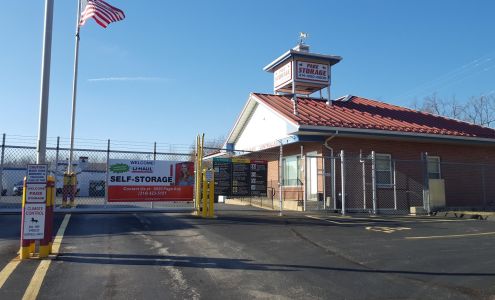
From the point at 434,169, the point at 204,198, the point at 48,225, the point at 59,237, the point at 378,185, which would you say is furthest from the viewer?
the point at 434,169

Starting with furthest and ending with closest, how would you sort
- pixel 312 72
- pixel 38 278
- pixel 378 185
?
pixel 312 72 → pixel 378 185 → pixel 38 278

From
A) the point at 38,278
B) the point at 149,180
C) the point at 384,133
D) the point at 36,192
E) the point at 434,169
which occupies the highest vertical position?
the point at 384,133

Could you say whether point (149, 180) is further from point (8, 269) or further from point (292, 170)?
point (292, 170)

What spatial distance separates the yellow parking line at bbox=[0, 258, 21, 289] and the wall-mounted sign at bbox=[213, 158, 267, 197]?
25.9ft

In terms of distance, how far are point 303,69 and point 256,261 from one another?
14.3 m

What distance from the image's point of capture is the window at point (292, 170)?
19414mm

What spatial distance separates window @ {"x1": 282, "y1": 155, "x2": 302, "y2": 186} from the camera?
764 inches

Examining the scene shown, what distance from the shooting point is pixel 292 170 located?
2008 centimetres

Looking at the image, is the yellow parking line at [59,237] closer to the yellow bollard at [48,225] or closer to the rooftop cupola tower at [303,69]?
the yellow bollard at [48,225]

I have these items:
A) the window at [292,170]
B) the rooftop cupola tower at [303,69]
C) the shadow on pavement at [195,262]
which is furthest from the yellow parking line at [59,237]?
the rooftop cupola tower at [303,69]

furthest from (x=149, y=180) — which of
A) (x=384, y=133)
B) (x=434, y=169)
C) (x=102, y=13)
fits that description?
(x=434, y=169)

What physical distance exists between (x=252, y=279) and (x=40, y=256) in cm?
373

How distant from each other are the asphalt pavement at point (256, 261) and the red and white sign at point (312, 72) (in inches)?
390

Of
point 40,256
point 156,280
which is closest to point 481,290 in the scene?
point 156,280
